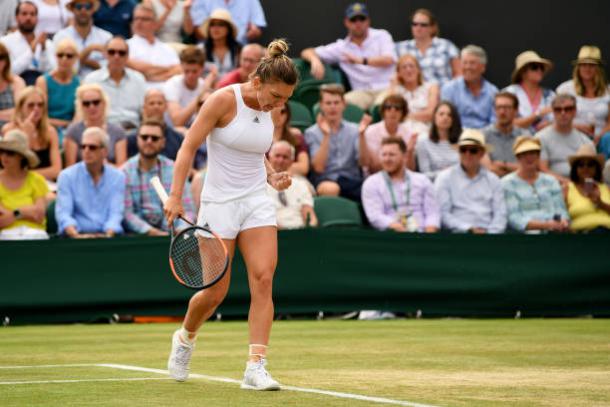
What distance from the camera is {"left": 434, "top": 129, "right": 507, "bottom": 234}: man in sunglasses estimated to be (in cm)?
1364

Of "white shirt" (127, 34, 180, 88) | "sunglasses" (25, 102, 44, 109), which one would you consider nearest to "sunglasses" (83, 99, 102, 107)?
"sunglasses" (25, 102, 44, 109)

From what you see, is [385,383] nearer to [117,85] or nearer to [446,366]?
[446,366]

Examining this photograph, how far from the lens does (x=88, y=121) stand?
539 inches

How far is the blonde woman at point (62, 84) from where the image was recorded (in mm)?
14406

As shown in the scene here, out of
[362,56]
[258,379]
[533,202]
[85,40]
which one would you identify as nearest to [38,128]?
[85,40]

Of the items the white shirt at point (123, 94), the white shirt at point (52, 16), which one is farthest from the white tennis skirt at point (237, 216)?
the white shirt at point (52, 16)

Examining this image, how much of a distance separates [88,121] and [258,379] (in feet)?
25.9

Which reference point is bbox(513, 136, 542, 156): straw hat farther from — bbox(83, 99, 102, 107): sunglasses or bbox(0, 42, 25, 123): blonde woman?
bbox(0, 42, 25, 123): blonde woman

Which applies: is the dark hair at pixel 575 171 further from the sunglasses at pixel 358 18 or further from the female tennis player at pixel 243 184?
the female tennis player at pixel 243 184

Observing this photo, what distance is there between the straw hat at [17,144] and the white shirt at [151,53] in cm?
356

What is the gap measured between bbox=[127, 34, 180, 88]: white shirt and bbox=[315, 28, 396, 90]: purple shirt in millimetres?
2122

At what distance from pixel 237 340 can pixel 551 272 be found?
4282 millimetres

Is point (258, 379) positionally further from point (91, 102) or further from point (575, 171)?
point (575, 171)

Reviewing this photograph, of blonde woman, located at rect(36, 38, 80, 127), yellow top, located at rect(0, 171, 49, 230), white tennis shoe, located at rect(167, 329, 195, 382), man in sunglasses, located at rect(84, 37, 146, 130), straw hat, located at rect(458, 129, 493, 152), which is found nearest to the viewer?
white tennis shoe, located at rect(167, 329, 195, 382)
